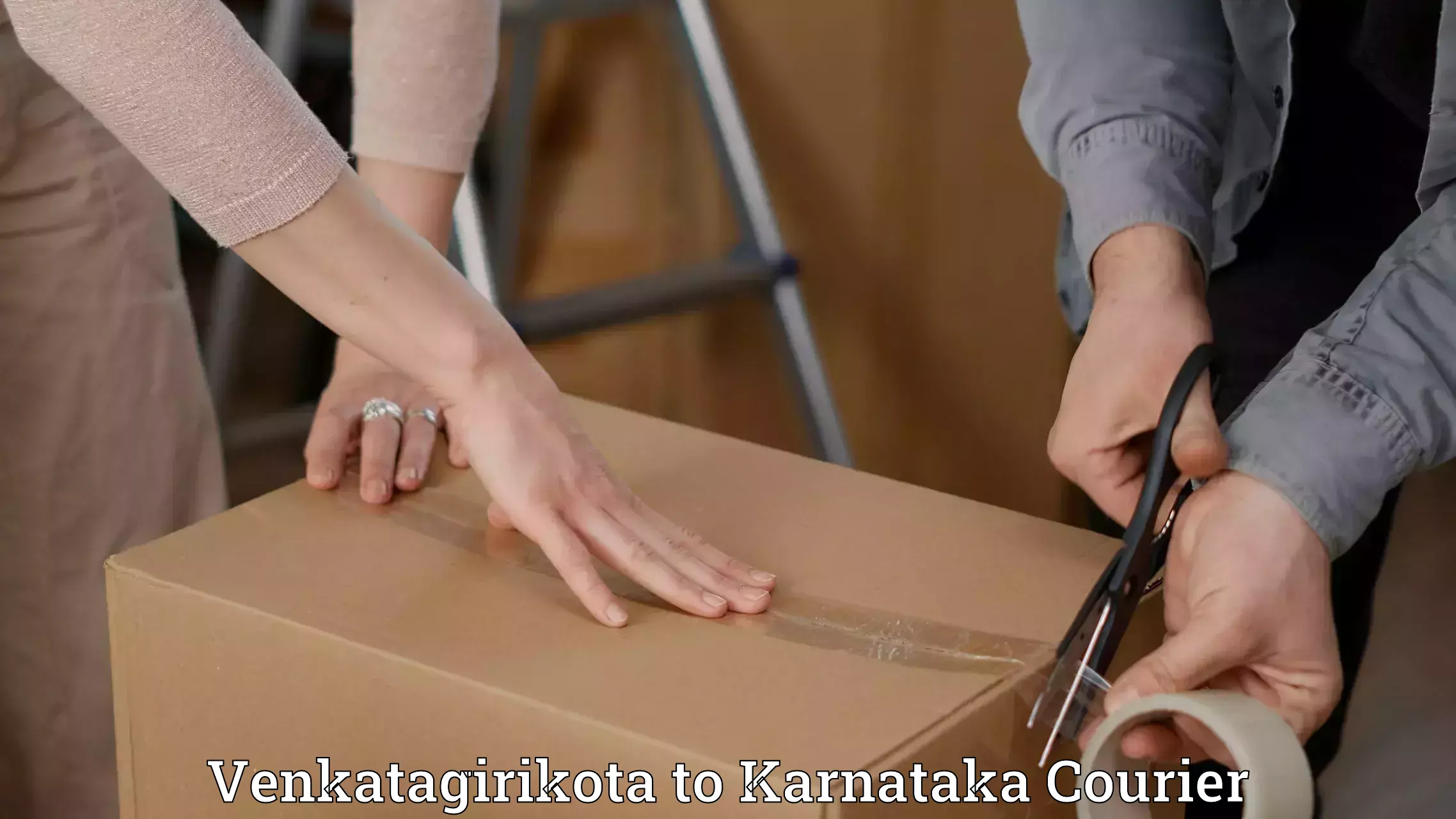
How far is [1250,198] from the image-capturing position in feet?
3.01

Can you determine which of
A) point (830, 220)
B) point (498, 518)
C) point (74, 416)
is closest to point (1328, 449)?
point (498, 518)

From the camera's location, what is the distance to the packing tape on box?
534 mm

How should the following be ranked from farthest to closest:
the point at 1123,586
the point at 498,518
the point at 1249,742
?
the point at 498,518 < the point at 1123,586 < the point at 1249,742

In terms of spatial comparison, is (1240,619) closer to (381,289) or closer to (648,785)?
(648,785)

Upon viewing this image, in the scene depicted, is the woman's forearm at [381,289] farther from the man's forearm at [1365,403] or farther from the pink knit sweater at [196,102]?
the man's forearm at [1365,403]

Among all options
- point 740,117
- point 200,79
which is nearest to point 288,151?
point 200,79

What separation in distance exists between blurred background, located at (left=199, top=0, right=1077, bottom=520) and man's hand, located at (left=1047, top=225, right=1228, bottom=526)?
2.39ft

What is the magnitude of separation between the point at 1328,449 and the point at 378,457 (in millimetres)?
515

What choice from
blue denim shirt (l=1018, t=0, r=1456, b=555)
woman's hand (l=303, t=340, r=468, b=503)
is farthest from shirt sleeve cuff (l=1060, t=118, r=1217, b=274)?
woman's hand (l=303, t=340, r=468, b=503)

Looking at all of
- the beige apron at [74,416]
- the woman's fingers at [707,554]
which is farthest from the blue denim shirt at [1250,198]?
the beige apron at [74,416]

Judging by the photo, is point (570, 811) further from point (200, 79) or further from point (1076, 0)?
point (1076, 0)

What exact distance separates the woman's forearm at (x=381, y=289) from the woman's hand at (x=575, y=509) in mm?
17

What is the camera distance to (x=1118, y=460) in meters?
0.73

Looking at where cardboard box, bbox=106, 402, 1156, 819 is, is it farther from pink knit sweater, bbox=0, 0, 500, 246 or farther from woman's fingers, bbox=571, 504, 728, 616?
pink knit sweater, bbox=0, 0, 500, 246
